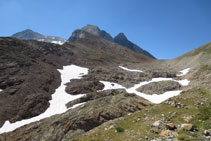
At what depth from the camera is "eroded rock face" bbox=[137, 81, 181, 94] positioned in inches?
1698

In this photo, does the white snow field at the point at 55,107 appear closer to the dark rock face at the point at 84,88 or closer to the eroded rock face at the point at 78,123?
the dark rock face at the point at 84,88

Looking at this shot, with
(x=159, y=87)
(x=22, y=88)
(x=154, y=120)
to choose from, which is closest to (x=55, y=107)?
(x=22, y=88)

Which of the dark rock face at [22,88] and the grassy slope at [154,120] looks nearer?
the grassy slope at [154,120]

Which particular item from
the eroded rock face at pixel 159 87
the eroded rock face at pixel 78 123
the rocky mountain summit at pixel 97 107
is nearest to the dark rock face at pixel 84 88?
the rocky mountain summit at pixel 97 107

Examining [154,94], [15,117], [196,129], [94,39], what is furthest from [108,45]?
[196,129]

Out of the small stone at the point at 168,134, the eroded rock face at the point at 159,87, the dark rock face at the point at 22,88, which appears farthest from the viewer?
the eroded rock face at the point at 159,87

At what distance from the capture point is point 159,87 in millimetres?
45125

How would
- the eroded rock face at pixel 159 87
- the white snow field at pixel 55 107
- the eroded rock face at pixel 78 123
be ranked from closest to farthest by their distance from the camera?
1. the eroded rock face at pixel 78 123
2. the white snow field at pixel 55 107
3. the eroded rock face at pixel 159 87

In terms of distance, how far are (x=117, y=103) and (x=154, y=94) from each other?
21.7 meters

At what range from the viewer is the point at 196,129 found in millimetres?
9711

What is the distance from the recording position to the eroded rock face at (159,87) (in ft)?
141

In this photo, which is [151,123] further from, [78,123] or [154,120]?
[78,123]

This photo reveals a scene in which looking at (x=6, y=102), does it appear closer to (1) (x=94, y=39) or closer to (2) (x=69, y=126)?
(2) (x=69, y=126)

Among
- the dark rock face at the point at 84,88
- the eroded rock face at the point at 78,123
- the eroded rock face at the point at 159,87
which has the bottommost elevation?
the eroded rock face at the point at 78,123
